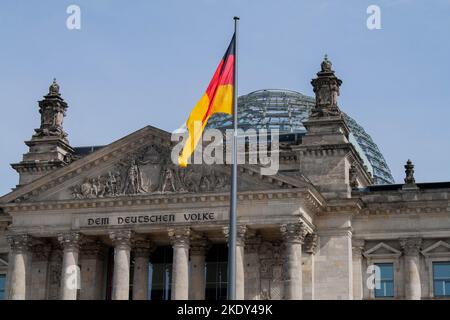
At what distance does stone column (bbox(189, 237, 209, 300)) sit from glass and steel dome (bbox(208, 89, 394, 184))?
1534cm

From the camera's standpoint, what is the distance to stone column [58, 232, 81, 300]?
58188 mm

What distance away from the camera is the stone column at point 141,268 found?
59750 millimetres

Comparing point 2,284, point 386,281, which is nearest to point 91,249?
point 2,284

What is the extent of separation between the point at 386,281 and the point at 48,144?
86.7ft

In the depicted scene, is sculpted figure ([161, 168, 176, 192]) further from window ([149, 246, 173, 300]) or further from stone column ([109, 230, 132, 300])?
window ([149, 246, 173, 300])

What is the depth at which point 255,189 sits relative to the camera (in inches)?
2217

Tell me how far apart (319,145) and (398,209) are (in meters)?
6.69

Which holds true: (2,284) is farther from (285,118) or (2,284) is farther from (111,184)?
(285,118)

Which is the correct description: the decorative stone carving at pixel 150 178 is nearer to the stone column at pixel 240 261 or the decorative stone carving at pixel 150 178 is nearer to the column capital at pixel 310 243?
the stone column at pixel 240 261

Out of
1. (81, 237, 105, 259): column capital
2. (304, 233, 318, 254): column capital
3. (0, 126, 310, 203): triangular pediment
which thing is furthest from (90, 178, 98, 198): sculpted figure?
(304, 233, 318, 254): column capital
